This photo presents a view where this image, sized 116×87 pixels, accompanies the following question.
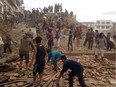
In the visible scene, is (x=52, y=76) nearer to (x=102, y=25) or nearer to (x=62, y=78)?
(x=62, y=78)

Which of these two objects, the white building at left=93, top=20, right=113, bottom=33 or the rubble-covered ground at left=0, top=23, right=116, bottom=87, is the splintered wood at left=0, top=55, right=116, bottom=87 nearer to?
the rubble-covered ground at left=0, top=23, right=116, bottom=87

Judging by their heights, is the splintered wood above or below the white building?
below

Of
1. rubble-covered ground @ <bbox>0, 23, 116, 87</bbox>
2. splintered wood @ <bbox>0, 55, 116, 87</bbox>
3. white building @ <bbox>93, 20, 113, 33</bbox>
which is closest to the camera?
splintered wood @ <bbox>0, 55, 116, 87</bbox>

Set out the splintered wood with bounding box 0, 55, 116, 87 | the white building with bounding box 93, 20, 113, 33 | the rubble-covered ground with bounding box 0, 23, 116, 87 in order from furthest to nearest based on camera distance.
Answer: the white building with bounding box 93, 20, 113, 33 → the rubble-covered ground with bounding box 0, 23, 116, 87 → the splintered wood with bounding box 0, 55, 116, 87

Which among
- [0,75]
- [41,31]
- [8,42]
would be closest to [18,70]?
[0,75]

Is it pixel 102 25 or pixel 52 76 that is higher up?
pixel 102 25

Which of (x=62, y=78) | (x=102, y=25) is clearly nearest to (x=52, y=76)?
(x=62, y=78)

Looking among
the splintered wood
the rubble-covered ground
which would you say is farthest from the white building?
the splintered wood

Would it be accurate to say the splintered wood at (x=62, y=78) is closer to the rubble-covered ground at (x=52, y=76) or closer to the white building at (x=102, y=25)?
the rubble-covered ground at (x=52, y=76)

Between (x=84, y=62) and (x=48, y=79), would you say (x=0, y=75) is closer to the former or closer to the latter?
(x=48, y=79)

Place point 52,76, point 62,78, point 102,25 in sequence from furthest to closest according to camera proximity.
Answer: point 102,25 < point 62,78 < point 52,76

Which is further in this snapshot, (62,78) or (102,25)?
(102,25)

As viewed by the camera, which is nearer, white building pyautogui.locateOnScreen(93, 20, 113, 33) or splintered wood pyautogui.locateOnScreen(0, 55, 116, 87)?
splintered wood pyautogui.locateOnScreen(0, 55, 116, 87)

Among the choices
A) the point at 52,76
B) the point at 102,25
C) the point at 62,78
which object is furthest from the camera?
the point at 102,25
